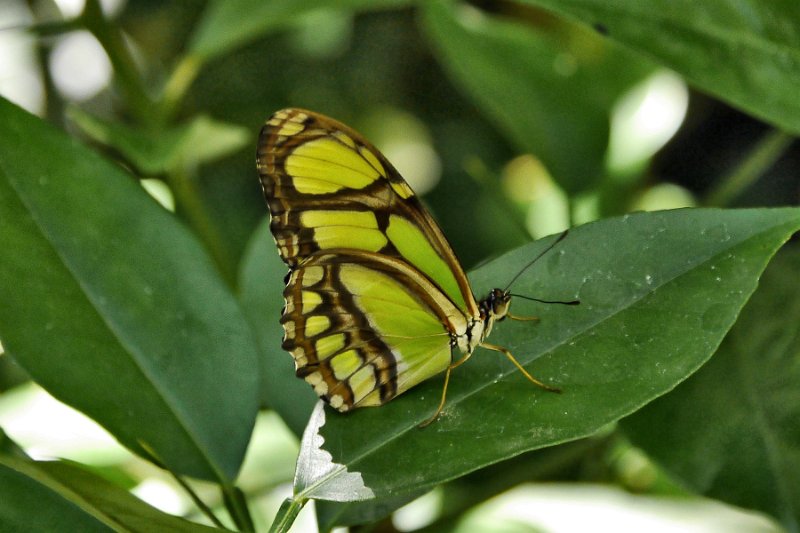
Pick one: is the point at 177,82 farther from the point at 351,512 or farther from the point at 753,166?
the point at 753,166

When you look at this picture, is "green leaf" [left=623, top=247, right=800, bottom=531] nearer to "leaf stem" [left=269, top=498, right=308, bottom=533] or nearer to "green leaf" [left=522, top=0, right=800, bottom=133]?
"green leaf" [left=522, top=0, right=800, bottom=133]

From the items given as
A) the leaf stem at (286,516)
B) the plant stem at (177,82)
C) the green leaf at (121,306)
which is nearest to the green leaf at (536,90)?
the plant stem at (177,82)

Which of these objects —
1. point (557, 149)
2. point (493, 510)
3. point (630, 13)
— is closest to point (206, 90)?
point (557, 149)

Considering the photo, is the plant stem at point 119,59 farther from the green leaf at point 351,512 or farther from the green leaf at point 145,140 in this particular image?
the green leaf at point 351,512

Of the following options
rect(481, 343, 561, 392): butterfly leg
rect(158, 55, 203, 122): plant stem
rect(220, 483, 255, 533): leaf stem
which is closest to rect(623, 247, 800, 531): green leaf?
rect(481, 343, 561, 392): butterfly leg

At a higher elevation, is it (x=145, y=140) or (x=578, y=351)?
(x=145, y=140)

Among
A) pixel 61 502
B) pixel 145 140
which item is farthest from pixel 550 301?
pixel 145 140
